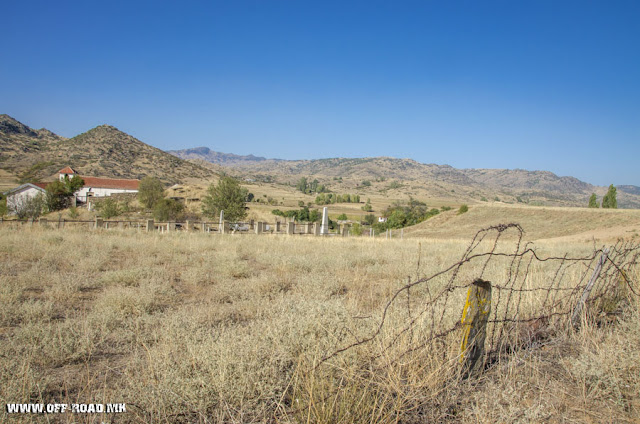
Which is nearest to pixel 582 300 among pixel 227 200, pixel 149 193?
pixel 227 200

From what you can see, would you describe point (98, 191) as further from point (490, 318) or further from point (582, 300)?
point (582, 300)

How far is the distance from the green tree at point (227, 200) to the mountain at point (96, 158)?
2315 inches

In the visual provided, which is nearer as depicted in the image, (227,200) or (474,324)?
(474,324)

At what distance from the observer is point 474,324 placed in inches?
113

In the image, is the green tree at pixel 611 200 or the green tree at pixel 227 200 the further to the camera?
the green tree at pixel 611 200

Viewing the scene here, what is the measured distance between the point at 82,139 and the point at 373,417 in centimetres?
12097

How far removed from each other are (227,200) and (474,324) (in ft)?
110

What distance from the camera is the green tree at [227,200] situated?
34406mm

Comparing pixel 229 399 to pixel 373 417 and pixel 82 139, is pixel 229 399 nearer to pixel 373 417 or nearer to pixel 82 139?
pixel 373 417

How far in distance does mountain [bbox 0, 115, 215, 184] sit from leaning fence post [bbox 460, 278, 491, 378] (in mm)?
90631

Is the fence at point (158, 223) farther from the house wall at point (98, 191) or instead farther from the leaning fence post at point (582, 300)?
the house wall at point (98, 191)

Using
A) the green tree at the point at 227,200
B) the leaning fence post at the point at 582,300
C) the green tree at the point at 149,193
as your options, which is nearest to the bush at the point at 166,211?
the green tree at the point at 227,200

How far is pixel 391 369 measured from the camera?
2748 millimetres

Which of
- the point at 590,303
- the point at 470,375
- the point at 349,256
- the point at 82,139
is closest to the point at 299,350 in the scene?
the point at 470,375
